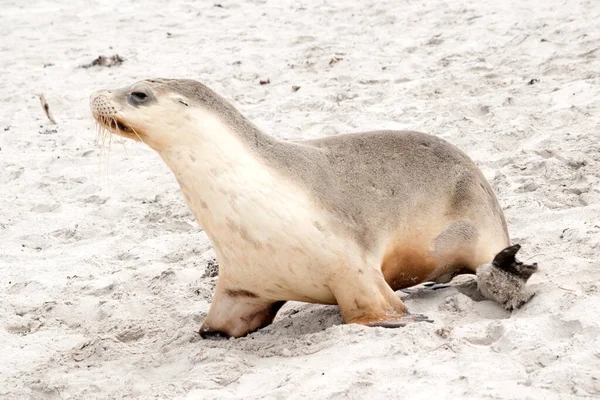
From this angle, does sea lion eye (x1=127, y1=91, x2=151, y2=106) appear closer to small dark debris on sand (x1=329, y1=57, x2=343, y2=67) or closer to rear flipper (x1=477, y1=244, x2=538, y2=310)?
rear flipper (x1=477, y1=244, x2=538, y2=310)

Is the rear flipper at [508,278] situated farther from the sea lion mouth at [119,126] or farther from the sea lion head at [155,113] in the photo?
the sea lion mouth at [119,126]

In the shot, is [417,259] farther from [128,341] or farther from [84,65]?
[84,65]

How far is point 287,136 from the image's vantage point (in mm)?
6508

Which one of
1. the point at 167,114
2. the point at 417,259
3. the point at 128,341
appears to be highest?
the point at 167,114

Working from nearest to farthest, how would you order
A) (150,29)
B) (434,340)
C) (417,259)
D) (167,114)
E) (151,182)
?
(434,340) < (167,114) < (417,259) < (151,182) < (150,29)

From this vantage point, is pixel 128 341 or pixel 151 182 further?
pixel 151 182

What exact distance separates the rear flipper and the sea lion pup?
26 mm

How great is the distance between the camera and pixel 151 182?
5996mm

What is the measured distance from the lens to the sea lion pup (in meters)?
3.50

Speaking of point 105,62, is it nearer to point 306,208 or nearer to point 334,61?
point 334,61

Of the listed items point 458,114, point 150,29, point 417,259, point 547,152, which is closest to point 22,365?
point 417,259

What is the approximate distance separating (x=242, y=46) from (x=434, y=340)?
5.82 meters

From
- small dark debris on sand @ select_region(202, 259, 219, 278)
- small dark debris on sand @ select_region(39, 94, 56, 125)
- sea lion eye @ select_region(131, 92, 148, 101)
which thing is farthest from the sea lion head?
small dark debris on sand @ select_region(39, 94, 56, 125)

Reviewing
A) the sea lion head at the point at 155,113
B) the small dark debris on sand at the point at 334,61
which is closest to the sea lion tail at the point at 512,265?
the sea lion head at the point at 155,113
